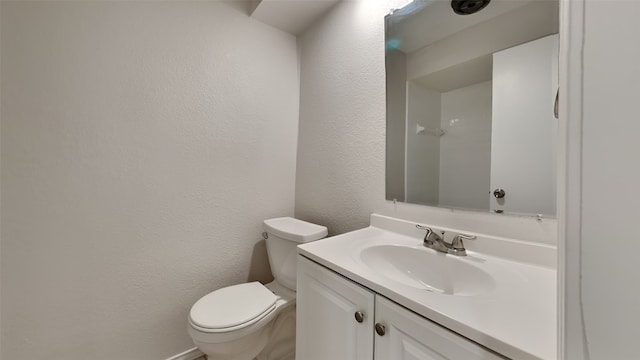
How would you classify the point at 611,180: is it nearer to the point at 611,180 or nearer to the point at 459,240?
the point at 611,180

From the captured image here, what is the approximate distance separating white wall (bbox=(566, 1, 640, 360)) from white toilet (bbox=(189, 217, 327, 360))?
1.04 metres

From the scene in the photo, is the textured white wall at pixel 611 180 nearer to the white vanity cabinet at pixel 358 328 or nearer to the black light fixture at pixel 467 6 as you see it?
the white vanity cabinet at pixel 358 328

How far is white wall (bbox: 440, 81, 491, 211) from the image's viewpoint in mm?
917

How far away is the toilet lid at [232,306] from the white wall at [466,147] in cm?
102

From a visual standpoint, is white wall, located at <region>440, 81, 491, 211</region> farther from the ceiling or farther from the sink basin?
the ceiling

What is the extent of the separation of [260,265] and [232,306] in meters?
0.45

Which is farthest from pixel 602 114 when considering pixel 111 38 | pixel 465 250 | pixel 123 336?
pixel 123 336

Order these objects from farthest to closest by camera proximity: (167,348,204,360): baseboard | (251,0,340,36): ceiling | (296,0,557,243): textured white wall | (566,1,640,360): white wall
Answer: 1. (251,0,340,36): ceiling
2. (167,348,204,360): baseboard
3. (296,0,557,243): textured white wall
4. (566,1,640,360): white wall

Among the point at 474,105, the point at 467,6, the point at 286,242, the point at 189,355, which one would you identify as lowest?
the point at 189,355

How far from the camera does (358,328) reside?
0.71 meters

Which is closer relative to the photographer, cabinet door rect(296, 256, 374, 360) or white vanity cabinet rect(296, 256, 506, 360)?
white vanity cabinet rect(296, 256, 506, 360)

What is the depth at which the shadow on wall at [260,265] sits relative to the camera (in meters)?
1.59

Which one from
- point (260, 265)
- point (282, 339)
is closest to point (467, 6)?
point (260, 265)

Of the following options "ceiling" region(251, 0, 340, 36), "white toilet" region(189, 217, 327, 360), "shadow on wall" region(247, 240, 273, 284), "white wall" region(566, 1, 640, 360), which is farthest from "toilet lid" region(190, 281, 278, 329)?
"ceiling" region(251, 0, 340, 36)
